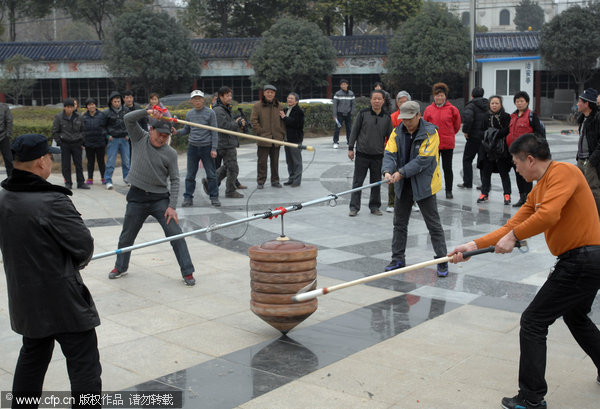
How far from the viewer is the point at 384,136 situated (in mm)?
9906

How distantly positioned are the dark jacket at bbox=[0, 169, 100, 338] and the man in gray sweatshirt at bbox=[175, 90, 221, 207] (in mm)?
7025

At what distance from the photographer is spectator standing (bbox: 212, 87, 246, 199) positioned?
11.3 m

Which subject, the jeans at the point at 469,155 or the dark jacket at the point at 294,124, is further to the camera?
the dark jacket at the point at 294,124

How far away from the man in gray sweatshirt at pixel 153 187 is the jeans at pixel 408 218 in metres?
2.24

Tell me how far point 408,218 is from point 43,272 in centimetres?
446

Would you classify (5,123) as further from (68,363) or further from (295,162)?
(68,363)

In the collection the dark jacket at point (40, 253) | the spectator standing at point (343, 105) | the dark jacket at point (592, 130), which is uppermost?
the spectator standing at point (343, 105)

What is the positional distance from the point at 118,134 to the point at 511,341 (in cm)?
915

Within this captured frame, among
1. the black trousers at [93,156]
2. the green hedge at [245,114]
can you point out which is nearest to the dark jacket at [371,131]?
the black trousers at [93,156]

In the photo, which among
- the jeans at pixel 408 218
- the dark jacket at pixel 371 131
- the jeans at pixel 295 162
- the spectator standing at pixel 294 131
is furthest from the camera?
the jeans at pixel 295 162

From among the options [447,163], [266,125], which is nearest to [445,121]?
[447,163]

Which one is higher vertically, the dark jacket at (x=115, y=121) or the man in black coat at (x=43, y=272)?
the dark jacket at (x=115, y=121)

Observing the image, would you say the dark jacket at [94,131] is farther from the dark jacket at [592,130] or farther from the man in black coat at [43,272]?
the man in black coat at [43,272]

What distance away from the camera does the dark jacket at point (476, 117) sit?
37.3 feet
